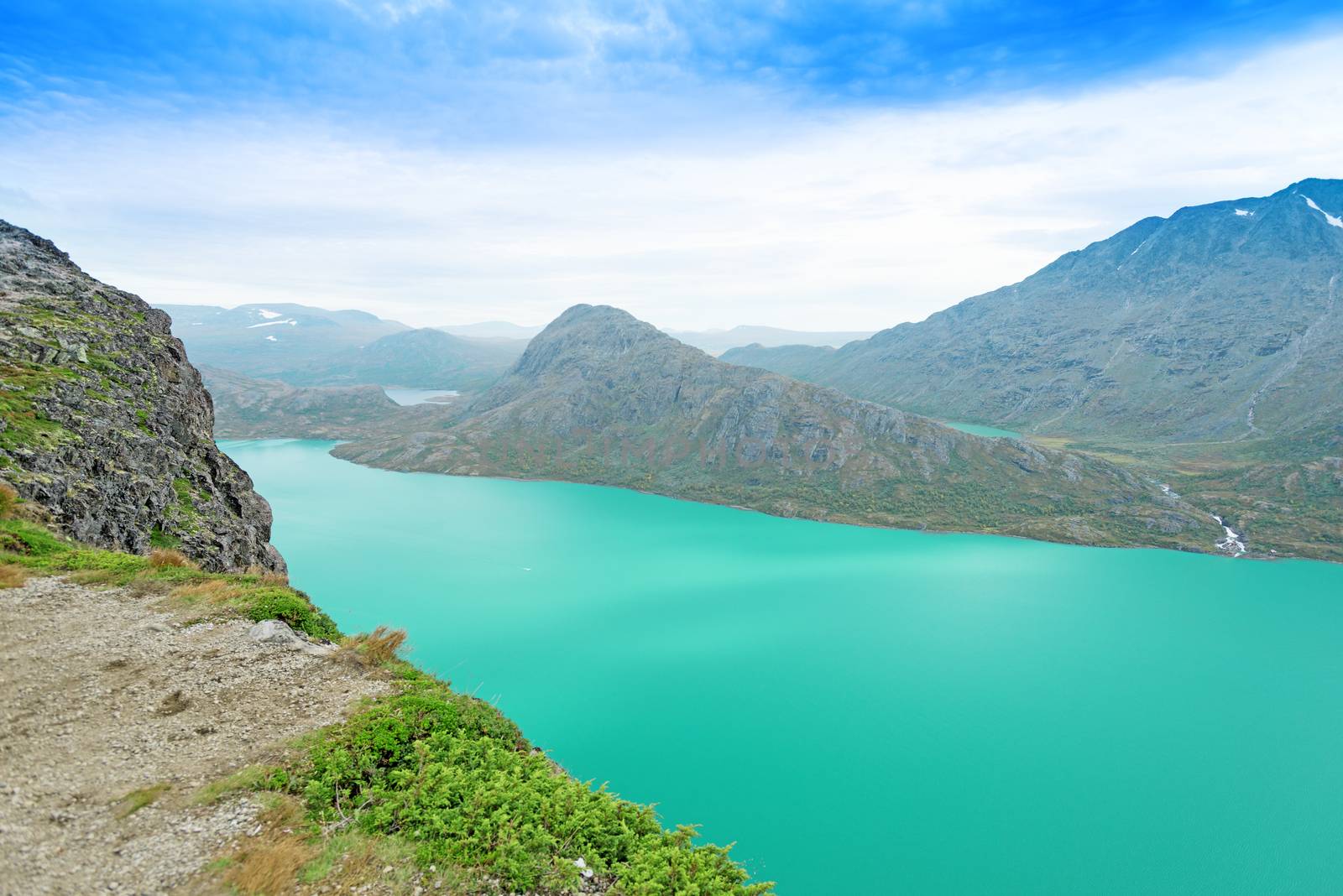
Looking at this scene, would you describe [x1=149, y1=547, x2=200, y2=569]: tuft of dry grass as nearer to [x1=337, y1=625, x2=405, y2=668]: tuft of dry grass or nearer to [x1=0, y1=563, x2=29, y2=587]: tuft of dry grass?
[x1=0, y1=563, x2=29, y2=587]: tuft of dry grass

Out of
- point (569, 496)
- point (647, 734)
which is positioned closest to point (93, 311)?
point (647, 734)

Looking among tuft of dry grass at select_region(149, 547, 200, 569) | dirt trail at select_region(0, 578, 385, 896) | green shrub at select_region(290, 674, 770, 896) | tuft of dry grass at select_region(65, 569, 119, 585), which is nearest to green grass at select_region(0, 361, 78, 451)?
tuft of dry grass at select_region(149, 547, 200, 569)

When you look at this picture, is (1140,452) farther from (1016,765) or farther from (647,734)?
(647,734)

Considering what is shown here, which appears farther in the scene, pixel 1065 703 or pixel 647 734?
pixel 1065 703

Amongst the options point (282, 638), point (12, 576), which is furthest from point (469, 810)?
point (12, 576)

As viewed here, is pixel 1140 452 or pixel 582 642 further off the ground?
pixel 1140 452

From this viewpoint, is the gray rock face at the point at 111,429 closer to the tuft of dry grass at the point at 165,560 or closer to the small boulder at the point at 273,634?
the tuft of dry grass at the point at 165,560

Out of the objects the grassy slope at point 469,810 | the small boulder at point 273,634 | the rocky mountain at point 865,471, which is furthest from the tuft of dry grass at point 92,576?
the rocky mountain at point 865,471
